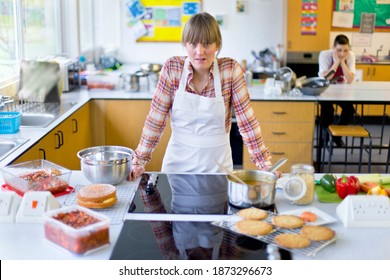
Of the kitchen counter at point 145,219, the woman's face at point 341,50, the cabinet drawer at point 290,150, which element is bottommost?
the cabinet drawer at point 290,150

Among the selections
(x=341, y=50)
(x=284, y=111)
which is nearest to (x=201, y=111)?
(x=284, y=111)

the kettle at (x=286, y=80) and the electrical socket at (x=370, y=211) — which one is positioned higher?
the kettle at (x=286, y=80)

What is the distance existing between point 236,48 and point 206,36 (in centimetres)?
512

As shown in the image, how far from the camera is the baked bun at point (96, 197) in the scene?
1.83 meters

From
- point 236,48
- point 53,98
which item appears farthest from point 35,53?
point 236,48

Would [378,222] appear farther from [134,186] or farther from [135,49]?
[135,49]

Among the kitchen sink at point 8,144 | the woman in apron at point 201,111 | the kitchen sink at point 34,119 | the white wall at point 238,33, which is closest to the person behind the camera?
the woman in apron at point 201,111

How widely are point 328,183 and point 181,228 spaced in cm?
65

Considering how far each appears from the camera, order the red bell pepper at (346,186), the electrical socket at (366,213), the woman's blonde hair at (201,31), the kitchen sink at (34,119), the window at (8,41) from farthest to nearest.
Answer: the window at (8,41), the kitchen sink at (34,119), the woman's blonde hair at (201,31), the red bell pepper at (346,186), the electrical socket at (366,213)

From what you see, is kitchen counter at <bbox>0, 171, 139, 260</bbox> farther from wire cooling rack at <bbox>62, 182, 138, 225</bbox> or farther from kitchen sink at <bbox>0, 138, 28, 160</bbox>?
kitchen sink at <bbox>0, 138, 28, 160</bbox>

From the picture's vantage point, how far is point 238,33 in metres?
7.31

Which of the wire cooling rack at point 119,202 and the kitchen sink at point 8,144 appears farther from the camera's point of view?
Answer: the kitchen sink at point 8,144

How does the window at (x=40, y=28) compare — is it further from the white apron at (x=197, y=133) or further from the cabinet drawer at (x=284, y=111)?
the white apron at (x=197, y=133)

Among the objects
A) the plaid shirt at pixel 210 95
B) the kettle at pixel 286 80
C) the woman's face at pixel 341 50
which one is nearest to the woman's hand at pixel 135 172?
the plaid shirt at pixel 210 95
